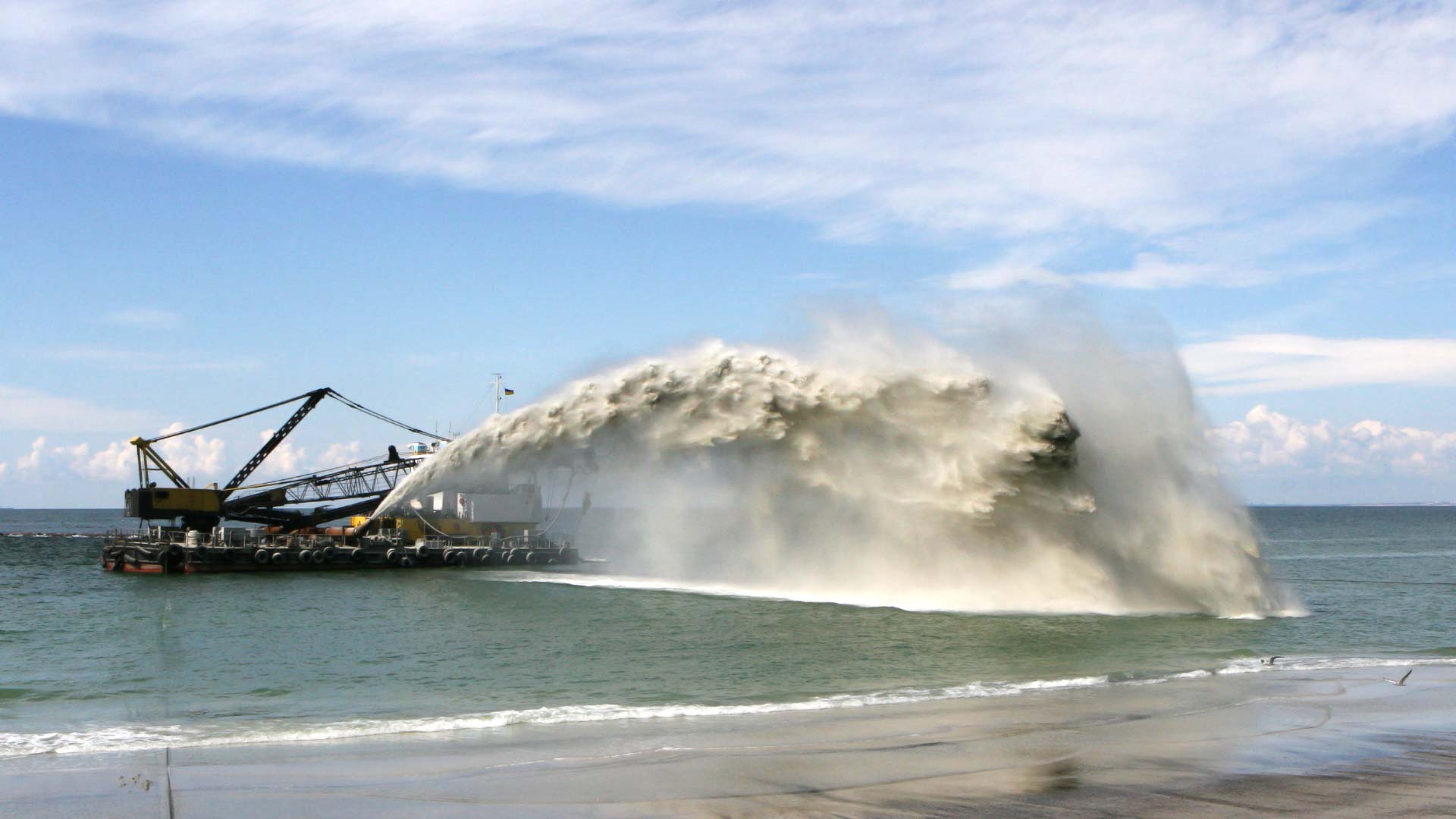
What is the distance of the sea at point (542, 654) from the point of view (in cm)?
1814

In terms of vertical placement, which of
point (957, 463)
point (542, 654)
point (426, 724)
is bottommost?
point (542, 654)

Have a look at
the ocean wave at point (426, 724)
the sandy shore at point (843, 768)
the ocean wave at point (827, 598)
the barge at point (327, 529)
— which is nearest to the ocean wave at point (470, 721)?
the ocean wave at point (426, 724)

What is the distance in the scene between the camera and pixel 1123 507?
29734mm

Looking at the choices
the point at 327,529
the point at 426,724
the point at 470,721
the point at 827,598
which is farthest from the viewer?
the point at 327,529

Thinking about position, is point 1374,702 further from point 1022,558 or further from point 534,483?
point 534,483

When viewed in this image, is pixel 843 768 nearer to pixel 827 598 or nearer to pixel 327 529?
pixel 827 598

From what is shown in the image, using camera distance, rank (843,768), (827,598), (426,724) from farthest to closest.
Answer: (827,598)
(426,724)
(843,768)

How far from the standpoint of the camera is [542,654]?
24.3m

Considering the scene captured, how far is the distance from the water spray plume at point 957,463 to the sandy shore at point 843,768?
10969 millimetres

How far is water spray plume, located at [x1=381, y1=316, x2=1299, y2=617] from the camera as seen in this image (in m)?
28.7

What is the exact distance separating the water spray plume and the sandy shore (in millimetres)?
10969

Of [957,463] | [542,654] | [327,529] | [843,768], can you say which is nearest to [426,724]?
[843,768]

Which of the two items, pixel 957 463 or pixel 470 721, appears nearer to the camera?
pixel 470 721

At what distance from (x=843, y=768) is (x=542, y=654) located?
1219 cm
